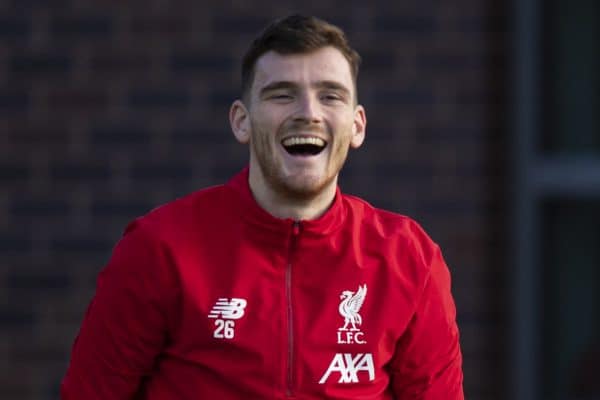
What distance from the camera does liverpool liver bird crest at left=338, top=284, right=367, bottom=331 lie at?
3.29 m

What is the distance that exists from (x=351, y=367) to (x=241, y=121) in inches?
27.4

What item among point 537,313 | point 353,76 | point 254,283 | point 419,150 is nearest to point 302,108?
point 353,76

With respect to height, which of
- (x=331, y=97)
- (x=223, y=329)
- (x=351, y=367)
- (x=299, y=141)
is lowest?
(x=351, y=367)

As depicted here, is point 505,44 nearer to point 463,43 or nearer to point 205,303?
point 463,43

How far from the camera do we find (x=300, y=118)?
130 inches

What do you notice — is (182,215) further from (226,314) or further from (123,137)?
(123,137)

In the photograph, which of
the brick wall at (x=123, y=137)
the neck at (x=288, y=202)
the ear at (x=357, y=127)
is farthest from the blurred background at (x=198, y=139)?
the neck at (x=288, y=202)

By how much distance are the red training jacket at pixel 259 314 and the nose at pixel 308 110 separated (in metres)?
0.25

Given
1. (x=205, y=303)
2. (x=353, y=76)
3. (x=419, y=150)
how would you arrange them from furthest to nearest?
(x=419, y=150) → (x=353, y=76) → (x=205, y=303)

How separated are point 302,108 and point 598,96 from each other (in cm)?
→ 299

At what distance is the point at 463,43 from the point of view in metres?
5.72

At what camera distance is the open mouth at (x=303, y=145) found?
3.32m

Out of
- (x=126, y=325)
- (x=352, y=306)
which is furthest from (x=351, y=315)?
(x=126, y=325)

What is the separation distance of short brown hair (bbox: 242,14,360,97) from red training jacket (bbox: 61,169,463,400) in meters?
0.34
